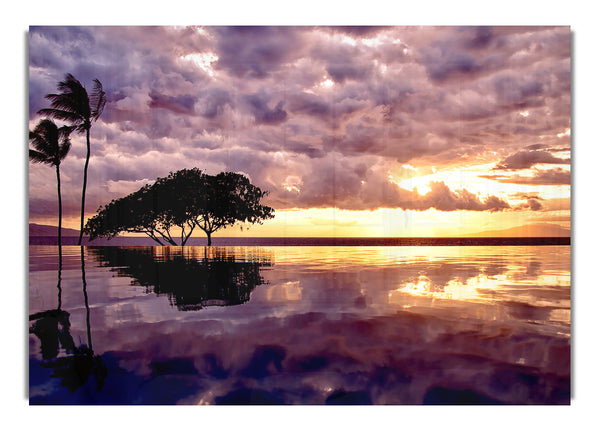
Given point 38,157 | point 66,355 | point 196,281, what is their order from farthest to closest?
point 196,281, point 38,157, point 66,355

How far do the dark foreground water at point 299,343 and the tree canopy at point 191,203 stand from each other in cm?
135

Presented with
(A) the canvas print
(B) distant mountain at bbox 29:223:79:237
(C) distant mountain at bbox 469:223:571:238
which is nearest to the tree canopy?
(A) the canvas print

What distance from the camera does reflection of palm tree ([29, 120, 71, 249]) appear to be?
6.58 meters

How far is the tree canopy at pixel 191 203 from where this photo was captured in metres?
7.78

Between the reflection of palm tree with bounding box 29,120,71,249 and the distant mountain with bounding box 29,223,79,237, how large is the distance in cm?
27

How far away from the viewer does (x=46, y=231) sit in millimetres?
7246

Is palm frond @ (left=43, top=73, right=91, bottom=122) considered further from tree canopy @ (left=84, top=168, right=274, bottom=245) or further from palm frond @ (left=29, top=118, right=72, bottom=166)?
tree canopy @ (left=84, top=168, right=274, bottom=245)

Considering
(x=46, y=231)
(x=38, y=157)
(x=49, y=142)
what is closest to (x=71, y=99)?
(x=49, y=142)

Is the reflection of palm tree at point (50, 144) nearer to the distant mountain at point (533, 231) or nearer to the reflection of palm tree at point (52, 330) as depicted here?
the reflection of palm tree at point (52, 330)

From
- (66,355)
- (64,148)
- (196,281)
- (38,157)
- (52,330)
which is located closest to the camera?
(66,355)

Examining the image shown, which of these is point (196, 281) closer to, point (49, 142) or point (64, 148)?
point (64, 148)

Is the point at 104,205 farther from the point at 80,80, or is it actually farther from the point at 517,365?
the point at 517,365

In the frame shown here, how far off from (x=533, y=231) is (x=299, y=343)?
506cm

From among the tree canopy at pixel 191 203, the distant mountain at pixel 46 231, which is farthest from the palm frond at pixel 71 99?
the distant mountain at pixel 46 231
